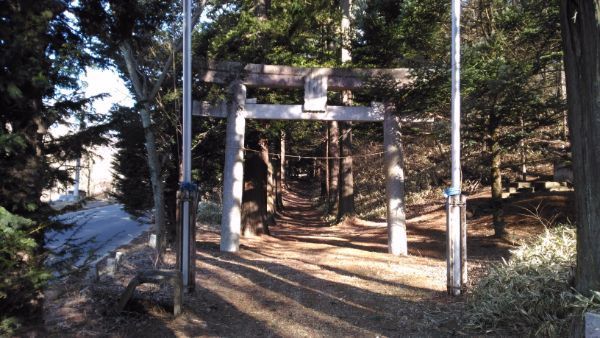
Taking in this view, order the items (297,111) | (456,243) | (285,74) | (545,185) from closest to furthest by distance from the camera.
→ (456,243)
(297,111)
(285,74)
(545,185)

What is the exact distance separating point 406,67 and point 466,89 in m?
1.99

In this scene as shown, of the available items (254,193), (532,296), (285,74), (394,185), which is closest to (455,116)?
(532,296)

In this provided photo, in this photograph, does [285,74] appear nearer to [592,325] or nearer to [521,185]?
[592,325]

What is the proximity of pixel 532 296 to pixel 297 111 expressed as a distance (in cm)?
784

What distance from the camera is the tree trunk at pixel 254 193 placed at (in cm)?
1617

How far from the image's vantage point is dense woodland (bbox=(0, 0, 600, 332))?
455cm

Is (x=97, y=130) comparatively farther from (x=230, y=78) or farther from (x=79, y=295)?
(x=230, y=78)

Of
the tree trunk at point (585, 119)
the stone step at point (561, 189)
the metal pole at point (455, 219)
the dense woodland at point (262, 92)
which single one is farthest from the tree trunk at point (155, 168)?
the stone step at point (561, 189)

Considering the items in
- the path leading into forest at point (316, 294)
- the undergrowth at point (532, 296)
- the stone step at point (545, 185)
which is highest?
the stone step at point (545, 185)

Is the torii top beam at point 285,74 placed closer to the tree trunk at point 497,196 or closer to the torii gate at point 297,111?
the torii gate at point 297,111

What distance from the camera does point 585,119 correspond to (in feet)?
16.3

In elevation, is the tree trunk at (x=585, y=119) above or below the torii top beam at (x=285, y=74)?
below

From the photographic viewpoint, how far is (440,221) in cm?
1853

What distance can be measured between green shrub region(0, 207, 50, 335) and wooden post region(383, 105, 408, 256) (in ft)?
31.0
